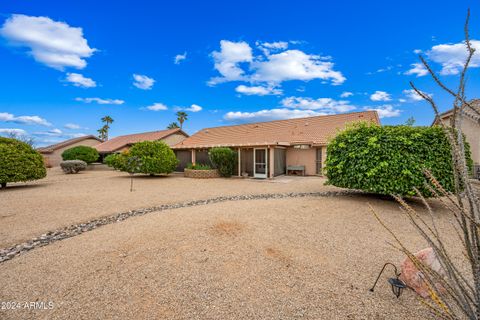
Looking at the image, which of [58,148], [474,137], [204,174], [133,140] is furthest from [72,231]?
[58,148]

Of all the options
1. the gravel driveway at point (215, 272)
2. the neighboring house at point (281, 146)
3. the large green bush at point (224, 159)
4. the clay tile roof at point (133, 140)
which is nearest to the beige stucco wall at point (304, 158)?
the neighboring house at point (281, 146)

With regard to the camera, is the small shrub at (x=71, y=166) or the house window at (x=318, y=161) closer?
the house window at (x=318, y=161)

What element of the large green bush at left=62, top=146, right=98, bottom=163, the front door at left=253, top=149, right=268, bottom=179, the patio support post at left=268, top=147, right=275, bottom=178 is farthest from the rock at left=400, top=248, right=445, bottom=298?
the large green bush at left=62, top=146, right=98, bottom=163

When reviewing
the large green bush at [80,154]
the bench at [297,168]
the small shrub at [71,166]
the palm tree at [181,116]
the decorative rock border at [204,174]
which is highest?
the palm tree at [181,116]

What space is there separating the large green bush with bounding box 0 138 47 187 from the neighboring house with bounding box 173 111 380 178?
9413 mm

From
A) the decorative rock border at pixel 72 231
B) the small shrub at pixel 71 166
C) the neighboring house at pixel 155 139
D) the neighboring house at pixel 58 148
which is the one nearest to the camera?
the decorative rock border at pixel 72 231

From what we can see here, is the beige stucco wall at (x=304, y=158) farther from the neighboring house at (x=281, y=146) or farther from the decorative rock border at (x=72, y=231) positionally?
the decorative rock border at (x=72, y=231)

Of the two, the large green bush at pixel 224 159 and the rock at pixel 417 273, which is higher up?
the large green bush at pixel 224 159

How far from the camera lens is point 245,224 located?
5473mm

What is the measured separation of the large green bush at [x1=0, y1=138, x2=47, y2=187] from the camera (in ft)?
35.4

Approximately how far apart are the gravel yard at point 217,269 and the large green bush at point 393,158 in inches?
48.2

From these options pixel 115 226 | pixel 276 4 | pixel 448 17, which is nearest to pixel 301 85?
pixel 276 4

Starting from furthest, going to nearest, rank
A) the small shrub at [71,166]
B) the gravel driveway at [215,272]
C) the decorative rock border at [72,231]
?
1. the small shrub at [71,166]
2. the decorative rock border at [72,231]
3. the gravel driveway at [215,272]

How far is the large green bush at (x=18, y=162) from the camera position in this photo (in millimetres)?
10789
